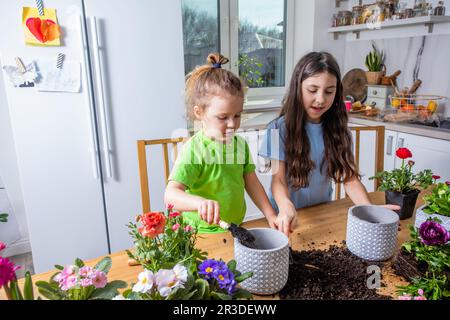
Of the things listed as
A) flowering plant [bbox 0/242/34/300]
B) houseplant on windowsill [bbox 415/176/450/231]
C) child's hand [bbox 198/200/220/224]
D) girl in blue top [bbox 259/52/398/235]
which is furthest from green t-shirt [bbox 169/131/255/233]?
flowering plant [bbox 0/242/34/300]

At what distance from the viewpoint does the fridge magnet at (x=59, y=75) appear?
5.07ft

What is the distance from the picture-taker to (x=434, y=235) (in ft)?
1.90

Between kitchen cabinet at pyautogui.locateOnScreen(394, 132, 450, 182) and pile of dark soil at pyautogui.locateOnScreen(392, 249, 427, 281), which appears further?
kitchen cabinet at pyautogui.locateOnScreen(394, 132, 450, 182)

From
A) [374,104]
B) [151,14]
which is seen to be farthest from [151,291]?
[374,104]

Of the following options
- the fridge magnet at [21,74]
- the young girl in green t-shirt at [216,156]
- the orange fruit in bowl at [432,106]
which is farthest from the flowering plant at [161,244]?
the orange fruit in bowl at [432,106]

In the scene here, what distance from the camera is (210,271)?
1.46ft

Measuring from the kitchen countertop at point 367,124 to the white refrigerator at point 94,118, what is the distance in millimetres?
654

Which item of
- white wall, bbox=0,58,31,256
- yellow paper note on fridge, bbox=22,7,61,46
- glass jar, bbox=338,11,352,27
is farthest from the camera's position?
glass jar, bbox=338,11,352,27

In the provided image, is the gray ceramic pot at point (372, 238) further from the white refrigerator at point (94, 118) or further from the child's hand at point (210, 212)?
the white refrigerator at point (94, 118)

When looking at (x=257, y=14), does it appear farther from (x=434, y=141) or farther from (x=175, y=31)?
(x=434, y=141)

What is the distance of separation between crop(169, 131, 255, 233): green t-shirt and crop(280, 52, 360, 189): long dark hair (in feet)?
0.65

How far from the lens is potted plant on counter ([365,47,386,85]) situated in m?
2.46

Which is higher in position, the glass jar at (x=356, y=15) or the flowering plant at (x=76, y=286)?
the glass jar at (x=356, y=15)

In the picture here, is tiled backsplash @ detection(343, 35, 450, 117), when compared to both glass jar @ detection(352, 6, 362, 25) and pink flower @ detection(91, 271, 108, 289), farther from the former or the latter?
pink flower @ detection(91, 271, 108, 289)
